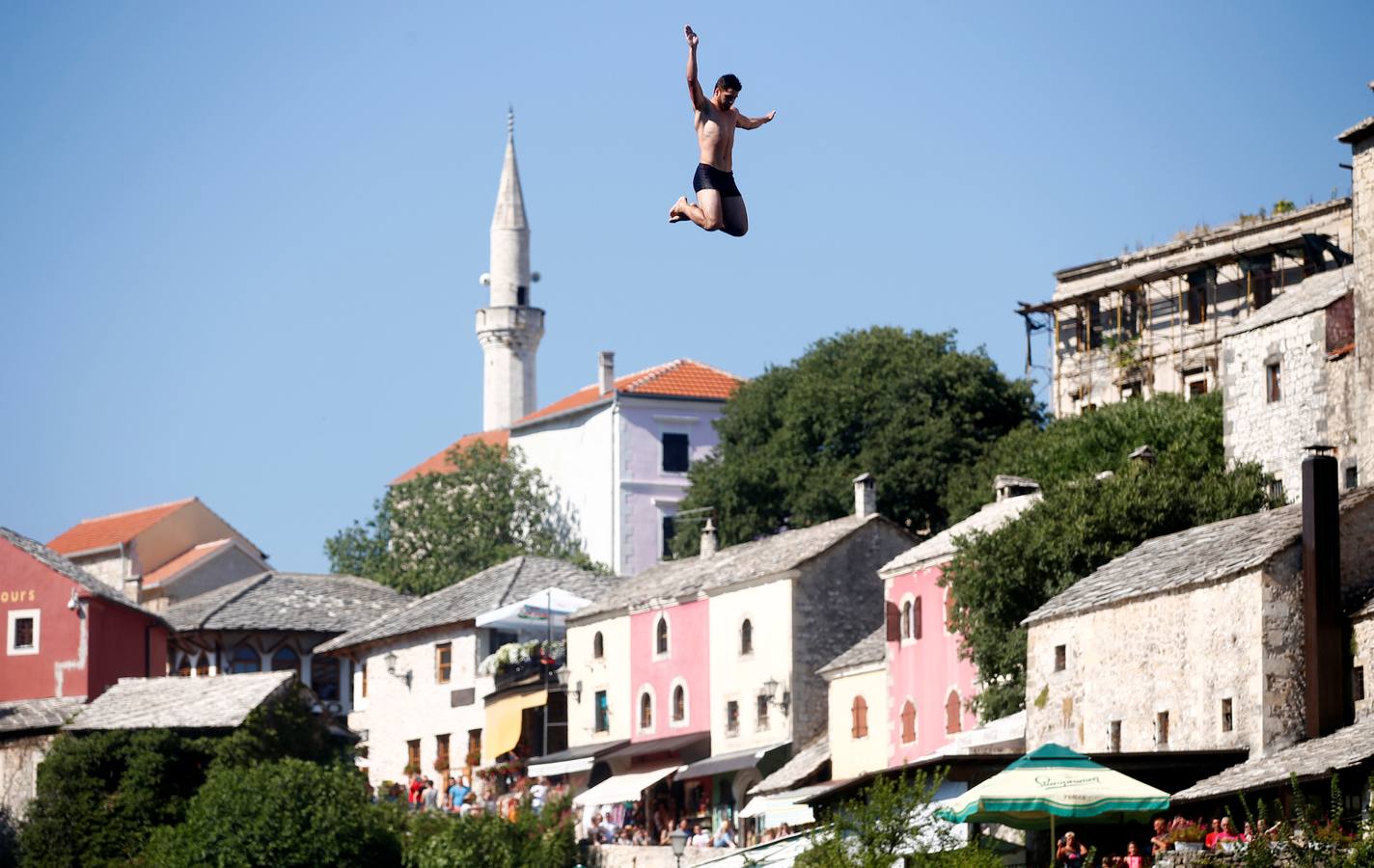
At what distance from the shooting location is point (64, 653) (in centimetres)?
7162

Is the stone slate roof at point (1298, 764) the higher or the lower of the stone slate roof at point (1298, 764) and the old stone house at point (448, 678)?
the lower

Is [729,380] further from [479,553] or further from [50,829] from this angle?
[50,829]

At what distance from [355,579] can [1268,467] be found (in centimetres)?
4208

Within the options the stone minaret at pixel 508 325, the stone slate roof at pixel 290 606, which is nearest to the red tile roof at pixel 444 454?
the stone minaret at pixel 508 325

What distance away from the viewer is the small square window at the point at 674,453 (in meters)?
104

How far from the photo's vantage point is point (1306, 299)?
2314 inches

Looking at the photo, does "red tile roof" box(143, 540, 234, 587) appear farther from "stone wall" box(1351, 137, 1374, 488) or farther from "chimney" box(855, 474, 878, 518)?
"stone wall" box(1351, 137, 1374, 488)

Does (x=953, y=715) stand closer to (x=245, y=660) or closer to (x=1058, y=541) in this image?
(x=1058, y=541)

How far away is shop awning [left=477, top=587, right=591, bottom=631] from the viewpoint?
72.4 m

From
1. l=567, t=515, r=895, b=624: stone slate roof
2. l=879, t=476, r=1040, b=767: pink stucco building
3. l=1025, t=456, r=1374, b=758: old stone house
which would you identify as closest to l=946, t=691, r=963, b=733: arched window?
l=879, t=476, r=1040, b=767: pink stucco building

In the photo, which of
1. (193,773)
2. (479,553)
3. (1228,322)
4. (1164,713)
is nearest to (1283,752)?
(1164,713)

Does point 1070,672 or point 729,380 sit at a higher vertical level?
point 729,380

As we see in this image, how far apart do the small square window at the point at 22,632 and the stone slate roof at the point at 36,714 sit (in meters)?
1.80

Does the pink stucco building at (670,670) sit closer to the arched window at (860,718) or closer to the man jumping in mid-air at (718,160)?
the arched window at (860,718)
